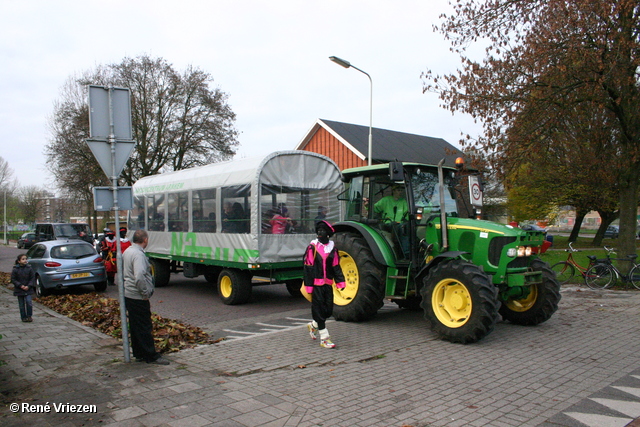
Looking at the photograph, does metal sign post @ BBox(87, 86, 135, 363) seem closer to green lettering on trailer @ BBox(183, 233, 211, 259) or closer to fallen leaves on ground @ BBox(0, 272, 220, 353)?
fallen leaves on ground @ BBox(0, 272, 220, 353)

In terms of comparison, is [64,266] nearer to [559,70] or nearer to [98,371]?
[98,371]

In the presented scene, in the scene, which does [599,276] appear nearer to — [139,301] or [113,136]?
[139,301]

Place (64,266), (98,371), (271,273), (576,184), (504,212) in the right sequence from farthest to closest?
(504,212)
(576,184)
(64,266)
(271,273)
(98,371)

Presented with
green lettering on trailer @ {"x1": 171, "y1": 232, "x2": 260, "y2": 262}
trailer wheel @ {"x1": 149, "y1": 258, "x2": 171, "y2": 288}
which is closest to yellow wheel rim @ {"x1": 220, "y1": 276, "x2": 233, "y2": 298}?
green lettering on trailer @ {"x1": 171, "y1": 232, "x2": 260, "y2": 262}

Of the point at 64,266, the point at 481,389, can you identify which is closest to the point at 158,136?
the point at 64,266

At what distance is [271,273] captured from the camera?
1002 centimetres

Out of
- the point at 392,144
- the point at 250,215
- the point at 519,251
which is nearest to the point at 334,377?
the point at 519,251

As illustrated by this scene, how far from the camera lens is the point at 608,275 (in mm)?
12219

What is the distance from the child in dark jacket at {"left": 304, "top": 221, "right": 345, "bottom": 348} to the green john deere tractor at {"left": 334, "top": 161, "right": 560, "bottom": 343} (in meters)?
1.06

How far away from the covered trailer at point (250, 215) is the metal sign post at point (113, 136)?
153 inches

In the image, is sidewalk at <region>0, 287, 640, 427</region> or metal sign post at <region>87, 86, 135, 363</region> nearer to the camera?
sidewalk at <region>0, 287, 640, 427</region>

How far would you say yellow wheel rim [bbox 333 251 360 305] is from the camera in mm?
8156

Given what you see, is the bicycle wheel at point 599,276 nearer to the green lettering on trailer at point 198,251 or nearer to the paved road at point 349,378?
the paved road at point 349,378

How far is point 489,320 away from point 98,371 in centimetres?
480
